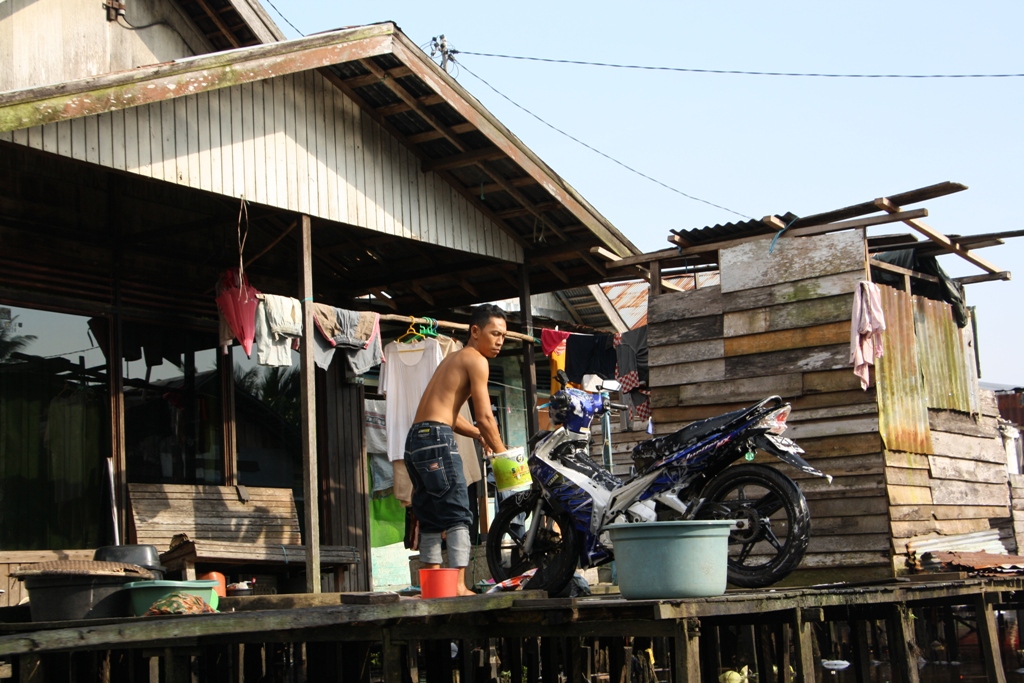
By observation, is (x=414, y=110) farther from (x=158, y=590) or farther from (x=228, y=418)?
(x=158, y=590)

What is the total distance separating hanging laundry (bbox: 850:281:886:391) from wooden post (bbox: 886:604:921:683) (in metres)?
2.23

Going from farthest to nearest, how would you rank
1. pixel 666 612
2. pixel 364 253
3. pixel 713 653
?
1. pixel 364 253
2. pixel 713 653
3. pixel 666 612

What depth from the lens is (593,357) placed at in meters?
12.6

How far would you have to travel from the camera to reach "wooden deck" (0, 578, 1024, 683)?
5.28 meters

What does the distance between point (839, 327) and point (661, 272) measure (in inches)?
86.8

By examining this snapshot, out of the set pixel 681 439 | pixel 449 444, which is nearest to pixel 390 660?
pixel 449 444

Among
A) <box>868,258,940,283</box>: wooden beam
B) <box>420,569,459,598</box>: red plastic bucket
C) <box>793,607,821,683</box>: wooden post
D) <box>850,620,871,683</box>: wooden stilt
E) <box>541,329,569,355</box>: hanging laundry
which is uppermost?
<box>868,258,940,283</box>: wooden beam

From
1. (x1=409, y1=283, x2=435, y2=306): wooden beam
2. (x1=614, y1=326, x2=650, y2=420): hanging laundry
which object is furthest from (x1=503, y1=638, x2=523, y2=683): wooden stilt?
(x1=409, y1=283, x2=435, y2=306): wooden beam

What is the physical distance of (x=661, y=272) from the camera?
37.2 ft

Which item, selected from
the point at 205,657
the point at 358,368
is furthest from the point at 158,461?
the point at 205,657

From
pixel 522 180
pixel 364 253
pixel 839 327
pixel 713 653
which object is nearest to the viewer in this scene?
pixel 713 653

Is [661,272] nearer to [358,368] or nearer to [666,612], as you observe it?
[358,368]

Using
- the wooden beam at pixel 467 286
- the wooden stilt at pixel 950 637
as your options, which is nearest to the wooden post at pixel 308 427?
the wooden beam at pixel 467 286

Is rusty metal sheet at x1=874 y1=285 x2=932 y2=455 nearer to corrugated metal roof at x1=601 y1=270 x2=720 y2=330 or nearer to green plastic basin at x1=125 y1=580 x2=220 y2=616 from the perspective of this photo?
green plastic basin at x1=125 y1=580 x2=220 y2=616
